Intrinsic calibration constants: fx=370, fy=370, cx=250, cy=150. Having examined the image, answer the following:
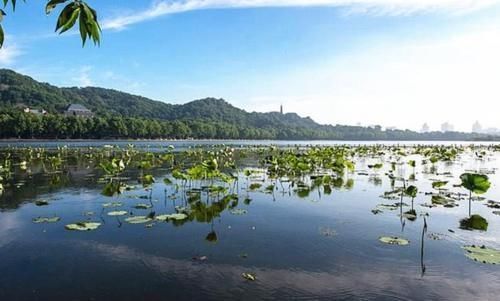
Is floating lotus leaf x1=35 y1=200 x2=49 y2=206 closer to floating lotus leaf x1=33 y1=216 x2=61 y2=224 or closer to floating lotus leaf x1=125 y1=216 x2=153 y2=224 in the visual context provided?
floating lotus leaf x1=33 y1=216 x2=61 y2=224

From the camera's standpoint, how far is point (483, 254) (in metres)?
6.35

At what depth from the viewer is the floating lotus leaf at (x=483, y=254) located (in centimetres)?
611

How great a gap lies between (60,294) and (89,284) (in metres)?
0.40

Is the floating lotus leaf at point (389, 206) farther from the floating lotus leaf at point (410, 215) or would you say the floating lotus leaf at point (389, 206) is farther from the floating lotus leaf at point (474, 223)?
the floating lotus leaf at point (474, 223)

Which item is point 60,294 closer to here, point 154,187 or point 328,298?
point 328,298

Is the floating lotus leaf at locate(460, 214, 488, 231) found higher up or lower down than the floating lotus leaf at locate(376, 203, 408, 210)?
lower down

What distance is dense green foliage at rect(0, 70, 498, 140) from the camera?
90.4 m

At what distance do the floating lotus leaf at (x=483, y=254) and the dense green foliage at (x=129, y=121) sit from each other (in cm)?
9490

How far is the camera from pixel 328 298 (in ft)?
15.7

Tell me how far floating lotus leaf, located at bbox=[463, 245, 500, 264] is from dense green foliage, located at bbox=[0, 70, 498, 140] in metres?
94.9

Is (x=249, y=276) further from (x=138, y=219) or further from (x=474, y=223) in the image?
(x=474, y=223)

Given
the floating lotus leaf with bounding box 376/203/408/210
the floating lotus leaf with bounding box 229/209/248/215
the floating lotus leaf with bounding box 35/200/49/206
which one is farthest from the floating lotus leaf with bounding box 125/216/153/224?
the floating lotus leaf with bounding box 376/203/408/210

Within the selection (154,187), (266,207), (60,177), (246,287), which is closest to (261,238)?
(246,287)

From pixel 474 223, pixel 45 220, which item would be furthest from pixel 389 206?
pixel 45 220
